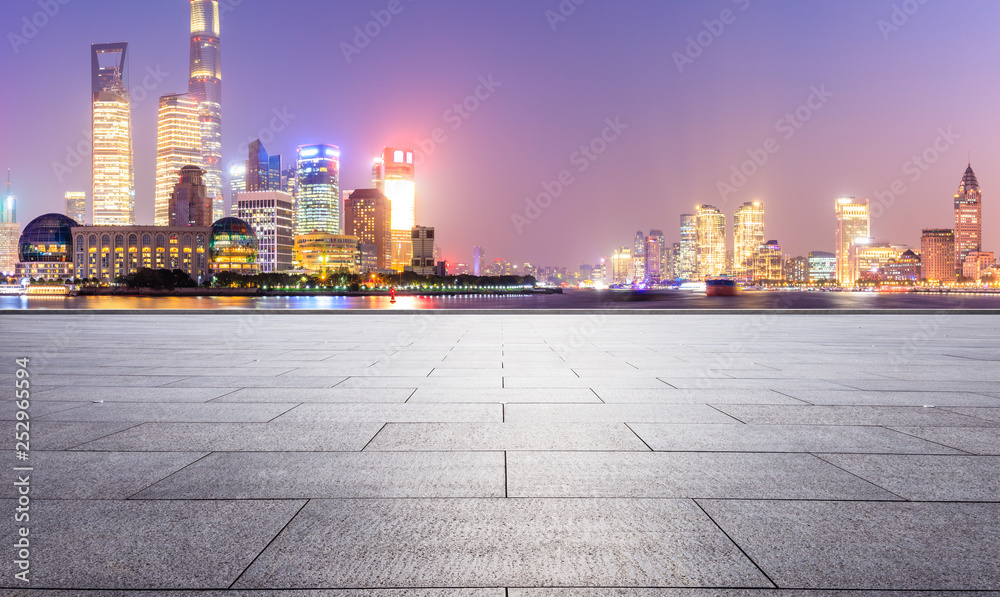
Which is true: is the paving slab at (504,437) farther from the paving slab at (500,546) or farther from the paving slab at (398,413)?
the paving slab at (500,546)

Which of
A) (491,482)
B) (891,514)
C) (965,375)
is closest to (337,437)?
(491,482)

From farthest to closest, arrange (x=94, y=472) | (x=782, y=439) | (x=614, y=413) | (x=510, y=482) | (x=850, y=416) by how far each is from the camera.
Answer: (x=614, y=413)
(x=850, y=416)
(x=782, y=439)
(x=94, y=472)
(x=510, y=482)

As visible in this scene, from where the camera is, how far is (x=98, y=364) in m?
13.1

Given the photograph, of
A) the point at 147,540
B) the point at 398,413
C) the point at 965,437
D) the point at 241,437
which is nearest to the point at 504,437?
the point at 398,413

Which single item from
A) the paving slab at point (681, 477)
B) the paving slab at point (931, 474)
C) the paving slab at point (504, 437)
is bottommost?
the paving slab at point (504, 437)

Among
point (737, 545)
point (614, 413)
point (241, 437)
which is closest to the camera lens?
point (737, 545)

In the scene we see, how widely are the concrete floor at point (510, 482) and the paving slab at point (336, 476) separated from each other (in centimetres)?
3

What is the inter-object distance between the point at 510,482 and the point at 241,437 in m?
3.51

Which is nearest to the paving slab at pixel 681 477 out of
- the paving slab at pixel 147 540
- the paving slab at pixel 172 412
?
the paving slab at pixel 147 540

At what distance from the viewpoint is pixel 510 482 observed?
532 centimetres

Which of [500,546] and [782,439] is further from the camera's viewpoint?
[782,439]

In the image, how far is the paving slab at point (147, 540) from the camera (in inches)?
143

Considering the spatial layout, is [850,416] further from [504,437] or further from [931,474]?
[504,437]

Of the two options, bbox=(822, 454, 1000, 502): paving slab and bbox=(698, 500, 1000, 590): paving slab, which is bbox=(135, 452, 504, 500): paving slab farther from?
bbox=(822, 454, 1000, 502): paving slab
